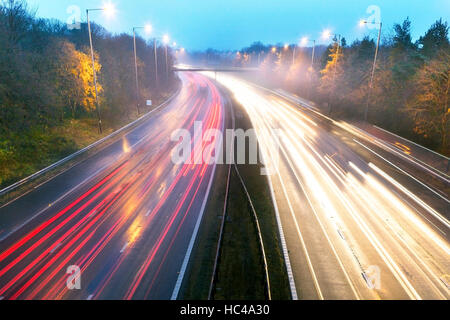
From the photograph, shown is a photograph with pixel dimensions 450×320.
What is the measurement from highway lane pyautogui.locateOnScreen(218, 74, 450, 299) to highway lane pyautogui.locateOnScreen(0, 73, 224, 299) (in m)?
5.09

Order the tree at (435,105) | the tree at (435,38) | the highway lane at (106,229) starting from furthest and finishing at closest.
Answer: the tree at (435,38), the tree at (435,105), the highway lane at (106,229)

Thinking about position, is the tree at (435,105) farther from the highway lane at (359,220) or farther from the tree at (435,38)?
the tree at (435,38)

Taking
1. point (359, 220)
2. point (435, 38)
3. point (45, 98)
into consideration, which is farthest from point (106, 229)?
point (435, 38)

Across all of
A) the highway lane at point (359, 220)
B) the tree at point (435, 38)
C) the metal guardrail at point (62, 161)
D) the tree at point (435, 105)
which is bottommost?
the highway lane at point (359, 220)

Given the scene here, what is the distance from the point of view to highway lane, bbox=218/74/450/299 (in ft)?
35.2

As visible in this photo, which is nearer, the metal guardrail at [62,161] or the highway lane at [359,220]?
the highway lane at [359,220]

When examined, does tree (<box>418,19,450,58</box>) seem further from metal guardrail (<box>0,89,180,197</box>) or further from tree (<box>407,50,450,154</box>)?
metal guardrail (<box>0,89,180,197</box>)

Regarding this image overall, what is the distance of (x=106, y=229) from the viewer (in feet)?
44.0

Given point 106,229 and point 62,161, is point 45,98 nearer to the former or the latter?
point 62,161

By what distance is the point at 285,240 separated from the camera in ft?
43.4

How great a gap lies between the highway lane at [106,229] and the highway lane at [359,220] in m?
5.09

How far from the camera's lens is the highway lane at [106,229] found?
33.3 feet

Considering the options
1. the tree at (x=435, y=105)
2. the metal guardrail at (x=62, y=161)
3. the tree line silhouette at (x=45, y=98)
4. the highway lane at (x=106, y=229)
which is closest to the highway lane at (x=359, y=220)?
the tree at (x=435, y=105)

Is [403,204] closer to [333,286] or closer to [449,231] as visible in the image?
[449,231]
